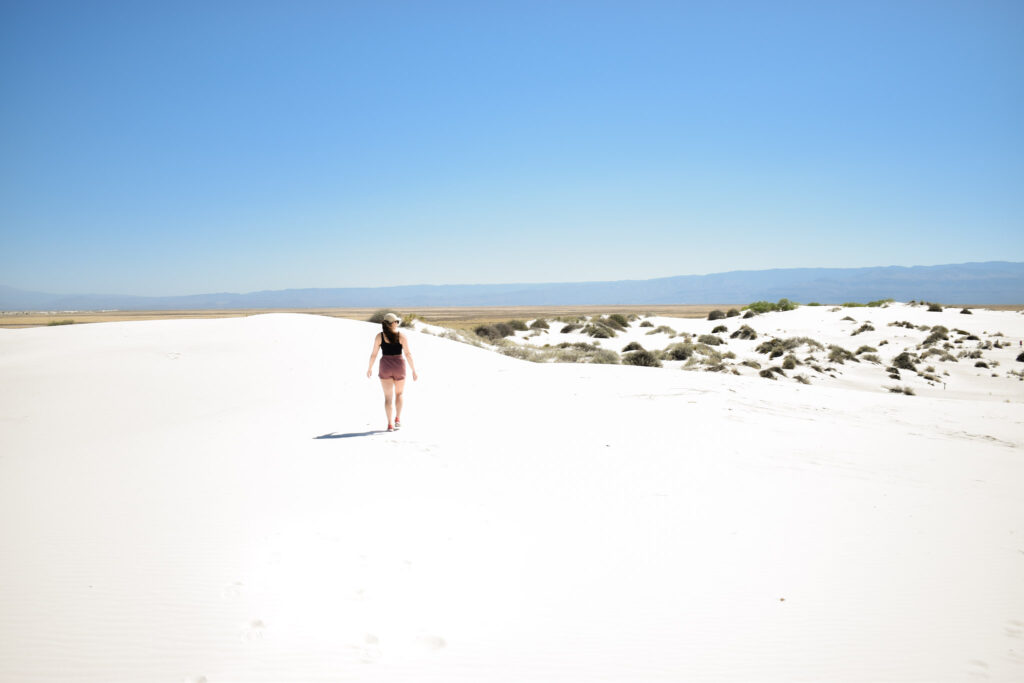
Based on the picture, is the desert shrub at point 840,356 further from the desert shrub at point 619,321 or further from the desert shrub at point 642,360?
the desert shrub at point 619,321

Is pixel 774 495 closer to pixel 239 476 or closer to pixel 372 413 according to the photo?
pixel 239 476

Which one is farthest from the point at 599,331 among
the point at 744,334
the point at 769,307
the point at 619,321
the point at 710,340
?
the point at 769,307

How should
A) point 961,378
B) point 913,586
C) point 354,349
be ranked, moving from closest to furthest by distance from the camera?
point 913,586
point 354,349
point 961,378

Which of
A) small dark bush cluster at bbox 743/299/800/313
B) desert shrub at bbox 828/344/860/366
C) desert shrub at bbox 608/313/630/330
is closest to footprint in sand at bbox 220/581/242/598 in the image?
desert shrub at bbox 828/344/860/366

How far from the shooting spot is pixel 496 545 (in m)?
3.97

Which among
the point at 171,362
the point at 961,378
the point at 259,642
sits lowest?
the point at 961,378

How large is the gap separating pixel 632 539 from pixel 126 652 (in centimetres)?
337

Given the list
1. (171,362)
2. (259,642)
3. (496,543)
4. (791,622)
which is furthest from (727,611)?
(171,362)

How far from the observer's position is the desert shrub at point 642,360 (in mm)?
19734

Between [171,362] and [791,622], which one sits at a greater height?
[171,362]

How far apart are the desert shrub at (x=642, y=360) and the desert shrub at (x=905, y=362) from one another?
841 centimetres

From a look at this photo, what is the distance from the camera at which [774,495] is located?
525 cm

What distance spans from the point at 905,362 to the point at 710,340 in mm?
7641

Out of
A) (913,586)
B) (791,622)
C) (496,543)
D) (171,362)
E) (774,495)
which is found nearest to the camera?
(791,622)
